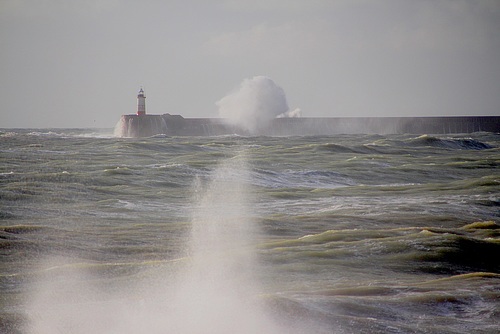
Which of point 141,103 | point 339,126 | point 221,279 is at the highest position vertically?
point 141,103

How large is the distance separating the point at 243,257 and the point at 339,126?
56576 mm

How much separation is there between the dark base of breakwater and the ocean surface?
40714 mm

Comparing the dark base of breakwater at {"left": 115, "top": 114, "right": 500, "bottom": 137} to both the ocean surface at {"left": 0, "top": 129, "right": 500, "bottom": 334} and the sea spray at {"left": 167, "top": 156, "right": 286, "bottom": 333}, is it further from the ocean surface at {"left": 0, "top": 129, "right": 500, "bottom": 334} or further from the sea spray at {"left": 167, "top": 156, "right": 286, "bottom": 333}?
the sea spray at {"left": 167, "top": 156, "right": 286, "bottom": 333}

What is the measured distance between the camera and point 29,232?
306 inches

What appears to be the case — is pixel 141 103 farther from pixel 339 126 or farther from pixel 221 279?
pixel 221 279

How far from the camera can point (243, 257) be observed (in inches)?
257

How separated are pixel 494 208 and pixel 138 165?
12666 millimetres

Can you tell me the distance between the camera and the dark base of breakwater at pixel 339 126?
56188 mm

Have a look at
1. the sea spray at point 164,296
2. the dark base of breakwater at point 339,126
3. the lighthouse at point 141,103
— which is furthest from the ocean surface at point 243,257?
the dark base of breakwater at point 339,126

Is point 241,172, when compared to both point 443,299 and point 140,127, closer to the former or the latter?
point 443,299

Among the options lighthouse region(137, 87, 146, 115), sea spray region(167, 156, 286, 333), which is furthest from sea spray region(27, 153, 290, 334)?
lighthouse region(137, 87, 146, 115)

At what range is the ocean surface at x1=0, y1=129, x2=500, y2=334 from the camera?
4.26 m

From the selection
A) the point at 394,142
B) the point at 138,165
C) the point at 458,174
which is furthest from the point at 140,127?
the point at 458,174

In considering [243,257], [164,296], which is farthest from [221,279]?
[243,257]
